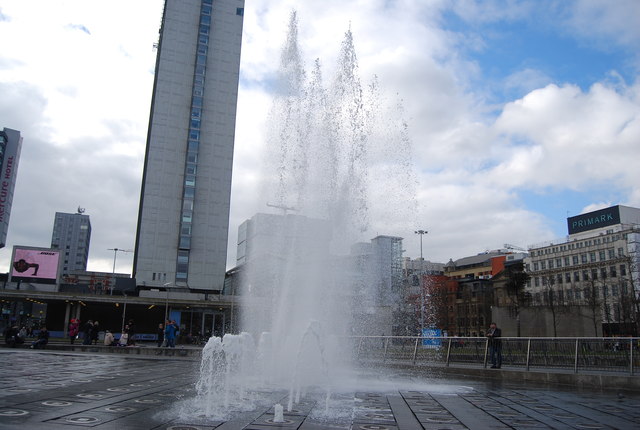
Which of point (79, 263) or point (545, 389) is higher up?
point (79, 263)

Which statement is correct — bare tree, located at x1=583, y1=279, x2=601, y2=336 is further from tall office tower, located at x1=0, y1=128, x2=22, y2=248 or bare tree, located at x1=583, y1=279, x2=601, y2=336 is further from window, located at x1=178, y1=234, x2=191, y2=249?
tall office tower, located at x1=0, y1=128, x2=22, y2=248

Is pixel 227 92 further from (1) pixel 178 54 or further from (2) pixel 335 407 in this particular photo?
(2) pixel 335 407

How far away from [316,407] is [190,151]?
224 ft

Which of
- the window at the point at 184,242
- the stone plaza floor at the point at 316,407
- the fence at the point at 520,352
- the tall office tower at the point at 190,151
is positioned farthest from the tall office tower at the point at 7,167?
the stone plaza floor at the point at 316,407

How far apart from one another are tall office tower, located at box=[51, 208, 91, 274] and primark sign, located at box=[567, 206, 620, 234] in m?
156

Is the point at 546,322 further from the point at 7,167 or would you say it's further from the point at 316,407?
the point at 7,167

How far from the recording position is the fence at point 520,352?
1577 cm

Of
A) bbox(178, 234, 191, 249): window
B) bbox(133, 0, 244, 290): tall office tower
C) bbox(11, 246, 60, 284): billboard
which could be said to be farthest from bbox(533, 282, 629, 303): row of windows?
bbox(11, 246, 60, 284): billboard

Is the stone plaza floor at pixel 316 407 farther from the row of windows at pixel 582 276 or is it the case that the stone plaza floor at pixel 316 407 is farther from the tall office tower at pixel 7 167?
the tall office tower at pixel 7 167

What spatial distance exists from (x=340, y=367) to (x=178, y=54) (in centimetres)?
6888

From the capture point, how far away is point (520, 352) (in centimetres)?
1869

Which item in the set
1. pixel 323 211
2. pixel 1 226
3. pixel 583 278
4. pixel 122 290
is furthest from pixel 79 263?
pixel 323 211

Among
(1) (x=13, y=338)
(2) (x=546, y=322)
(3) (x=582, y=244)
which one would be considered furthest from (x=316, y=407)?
(3) (x=582, y=244)

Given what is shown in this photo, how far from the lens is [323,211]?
19.8 m
